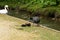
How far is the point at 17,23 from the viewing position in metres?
15.6

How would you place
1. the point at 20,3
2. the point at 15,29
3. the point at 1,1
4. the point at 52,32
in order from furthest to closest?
the point at 1,1
the point at 20,3
the point at 15,29
the point at 52,32

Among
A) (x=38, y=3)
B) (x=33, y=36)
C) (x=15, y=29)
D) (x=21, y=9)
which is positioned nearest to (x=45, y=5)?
(x=38, y=3)

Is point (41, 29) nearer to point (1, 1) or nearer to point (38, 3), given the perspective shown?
point (38, 3)

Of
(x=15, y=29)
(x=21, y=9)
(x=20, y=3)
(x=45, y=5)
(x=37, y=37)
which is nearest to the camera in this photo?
(x=37, y=37)

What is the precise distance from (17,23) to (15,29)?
1688 mm

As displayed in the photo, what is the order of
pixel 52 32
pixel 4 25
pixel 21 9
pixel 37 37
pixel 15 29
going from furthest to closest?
pixel 21 9
pixel 4 25
pixel 15 29
pixel 52 32
pixel 37 37

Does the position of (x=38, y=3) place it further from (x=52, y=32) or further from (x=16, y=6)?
(x=52, y=32)

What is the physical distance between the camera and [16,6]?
2322cm

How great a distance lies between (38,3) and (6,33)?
8.92 m

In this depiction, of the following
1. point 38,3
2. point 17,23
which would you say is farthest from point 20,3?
point 17,23

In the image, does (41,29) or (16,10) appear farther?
(16,10)

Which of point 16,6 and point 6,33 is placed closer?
point 6,33

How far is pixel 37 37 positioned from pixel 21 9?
10416 millimetres

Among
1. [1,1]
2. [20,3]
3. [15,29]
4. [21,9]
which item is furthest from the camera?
[1,1]
